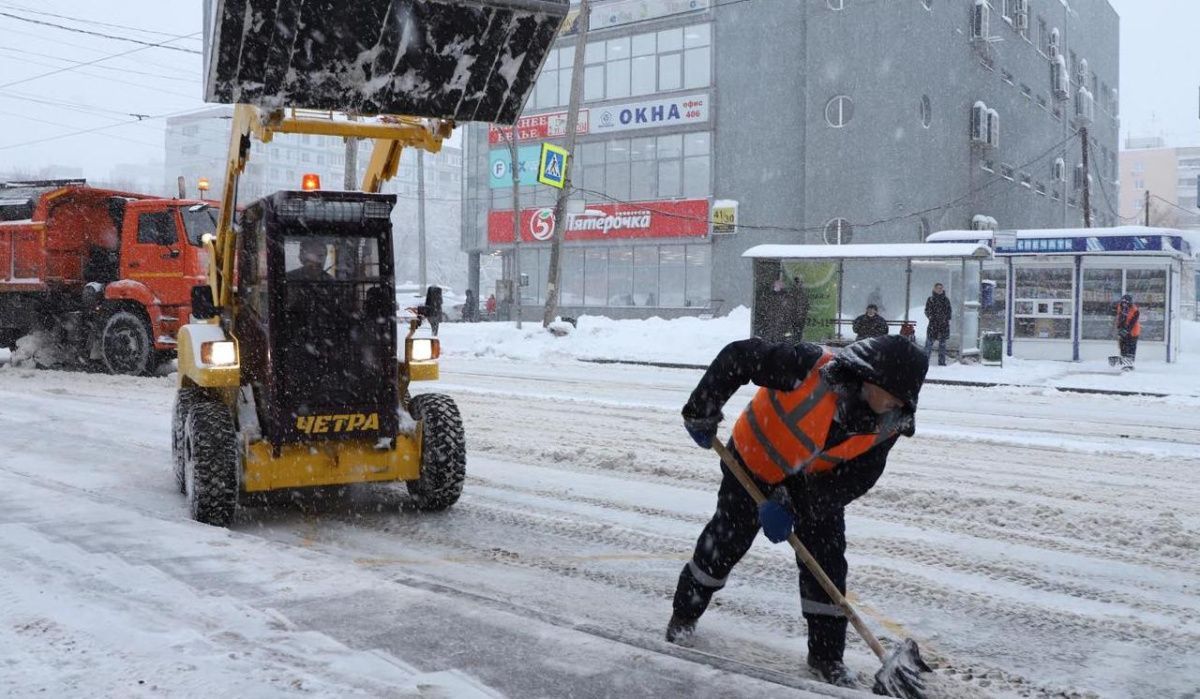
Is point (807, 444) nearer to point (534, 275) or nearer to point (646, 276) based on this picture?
point (646, 276)

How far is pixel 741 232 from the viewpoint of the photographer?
117 ft

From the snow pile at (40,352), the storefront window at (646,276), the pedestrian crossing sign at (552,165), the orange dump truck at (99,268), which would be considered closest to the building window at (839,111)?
the storefront window at (646,276)

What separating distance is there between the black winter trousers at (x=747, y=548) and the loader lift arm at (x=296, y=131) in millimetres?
3397

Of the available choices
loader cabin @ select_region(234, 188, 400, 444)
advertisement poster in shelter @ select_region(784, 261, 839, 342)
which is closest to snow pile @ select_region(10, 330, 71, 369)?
loader cabin @ select_region(234, 188, 400, 444)

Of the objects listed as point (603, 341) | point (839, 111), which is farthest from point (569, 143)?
point (839, 111)

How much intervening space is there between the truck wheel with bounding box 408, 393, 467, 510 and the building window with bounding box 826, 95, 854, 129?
29812 mm

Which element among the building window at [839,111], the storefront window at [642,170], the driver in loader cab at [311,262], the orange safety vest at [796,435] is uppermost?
the building window at [839,111]

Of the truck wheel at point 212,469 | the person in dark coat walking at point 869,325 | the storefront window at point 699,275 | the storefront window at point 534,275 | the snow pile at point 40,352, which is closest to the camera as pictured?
the truck wheel at point 212,469

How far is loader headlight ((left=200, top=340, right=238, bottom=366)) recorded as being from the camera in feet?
21.3

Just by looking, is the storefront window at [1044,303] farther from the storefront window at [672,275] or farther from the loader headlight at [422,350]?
the loader headlight at [422,350]

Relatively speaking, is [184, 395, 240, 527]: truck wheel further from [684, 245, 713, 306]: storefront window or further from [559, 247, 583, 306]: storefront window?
[559, 247, 583, 306]: storefront window

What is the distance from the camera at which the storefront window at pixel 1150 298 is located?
70.5ft

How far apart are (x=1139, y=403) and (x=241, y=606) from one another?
14236 millimetres

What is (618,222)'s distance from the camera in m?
38.2
